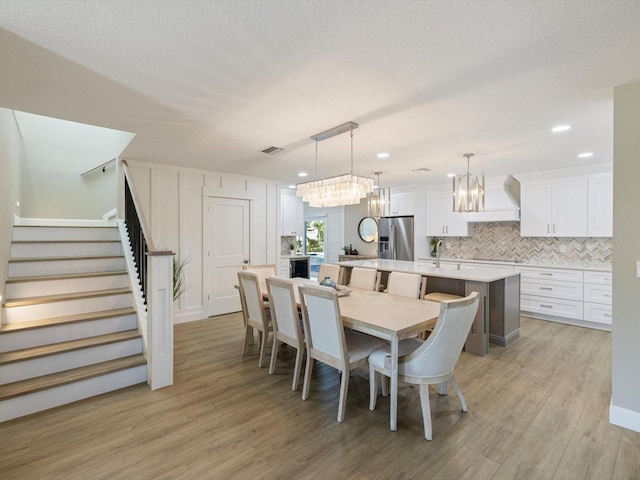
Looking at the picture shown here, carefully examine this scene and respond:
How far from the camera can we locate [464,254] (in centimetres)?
645

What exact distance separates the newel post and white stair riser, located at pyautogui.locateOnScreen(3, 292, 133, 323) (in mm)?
845

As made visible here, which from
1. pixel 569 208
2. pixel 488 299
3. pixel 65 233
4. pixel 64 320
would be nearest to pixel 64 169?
pixel 65 233

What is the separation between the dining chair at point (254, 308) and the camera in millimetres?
3266

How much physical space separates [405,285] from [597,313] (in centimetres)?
321

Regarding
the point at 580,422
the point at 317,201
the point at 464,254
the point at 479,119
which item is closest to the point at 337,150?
the point at 317,201

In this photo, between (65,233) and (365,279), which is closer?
(365,279)

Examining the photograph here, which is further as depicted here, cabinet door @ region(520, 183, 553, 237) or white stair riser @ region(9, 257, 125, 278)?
cabinet door @ region(520, 183, 553, 237)

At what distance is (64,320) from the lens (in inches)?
115

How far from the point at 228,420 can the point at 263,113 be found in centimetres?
247

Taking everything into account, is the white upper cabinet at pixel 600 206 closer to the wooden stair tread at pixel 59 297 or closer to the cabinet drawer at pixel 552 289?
the cabinet drawer at pixel 552 289

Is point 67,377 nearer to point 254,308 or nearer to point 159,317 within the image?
point 159,317

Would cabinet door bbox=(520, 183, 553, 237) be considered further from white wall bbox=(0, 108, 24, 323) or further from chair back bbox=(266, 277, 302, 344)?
white wall bbox=(0, 108, 24, 323)

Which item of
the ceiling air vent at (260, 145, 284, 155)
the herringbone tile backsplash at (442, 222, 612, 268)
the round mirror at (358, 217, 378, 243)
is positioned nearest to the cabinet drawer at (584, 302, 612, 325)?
the herringbone tile backsplash at (442, 222, 612, 268)

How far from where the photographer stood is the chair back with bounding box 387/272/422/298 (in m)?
3.36
